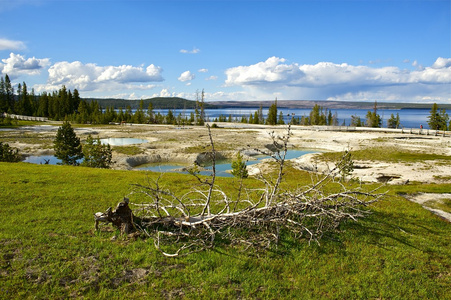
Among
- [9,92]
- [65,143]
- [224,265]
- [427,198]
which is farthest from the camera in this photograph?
[9,92]

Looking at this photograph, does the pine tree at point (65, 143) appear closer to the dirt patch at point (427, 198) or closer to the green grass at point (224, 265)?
the green grass at point (224, 265)

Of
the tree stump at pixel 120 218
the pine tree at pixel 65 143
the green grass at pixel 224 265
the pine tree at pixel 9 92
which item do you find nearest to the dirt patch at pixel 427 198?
the green grass at pixel 224 265

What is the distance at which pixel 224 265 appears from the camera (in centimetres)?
738

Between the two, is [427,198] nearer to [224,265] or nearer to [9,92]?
[224,265]

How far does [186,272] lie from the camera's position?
23.2 feet

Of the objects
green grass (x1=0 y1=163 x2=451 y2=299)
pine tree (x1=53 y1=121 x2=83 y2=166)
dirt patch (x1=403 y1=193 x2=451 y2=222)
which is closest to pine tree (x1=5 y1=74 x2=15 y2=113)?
pine tree (x1=53 y1=121 x2=83 y2=166)

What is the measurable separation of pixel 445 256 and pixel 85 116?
397 feet

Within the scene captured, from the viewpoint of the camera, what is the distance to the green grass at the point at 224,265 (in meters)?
6.48

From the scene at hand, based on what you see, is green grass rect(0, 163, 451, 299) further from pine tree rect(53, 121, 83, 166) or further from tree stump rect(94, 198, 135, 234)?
pine tree rect(53, 121, 83, 166)

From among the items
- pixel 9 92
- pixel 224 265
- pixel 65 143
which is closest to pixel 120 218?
pixel 224 265

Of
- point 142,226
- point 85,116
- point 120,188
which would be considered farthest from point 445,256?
point 85,116

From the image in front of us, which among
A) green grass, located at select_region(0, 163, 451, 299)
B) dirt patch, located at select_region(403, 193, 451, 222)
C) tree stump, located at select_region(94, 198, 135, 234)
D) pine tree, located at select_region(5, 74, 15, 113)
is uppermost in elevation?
pine tree, located at select_region(5, 74, 15, 113)

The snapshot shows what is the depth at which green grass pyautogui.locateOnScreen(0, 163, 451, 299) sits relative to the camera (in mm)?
6477

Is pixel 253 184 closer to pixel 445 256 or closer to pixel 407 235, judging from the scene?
pixel 407 235
